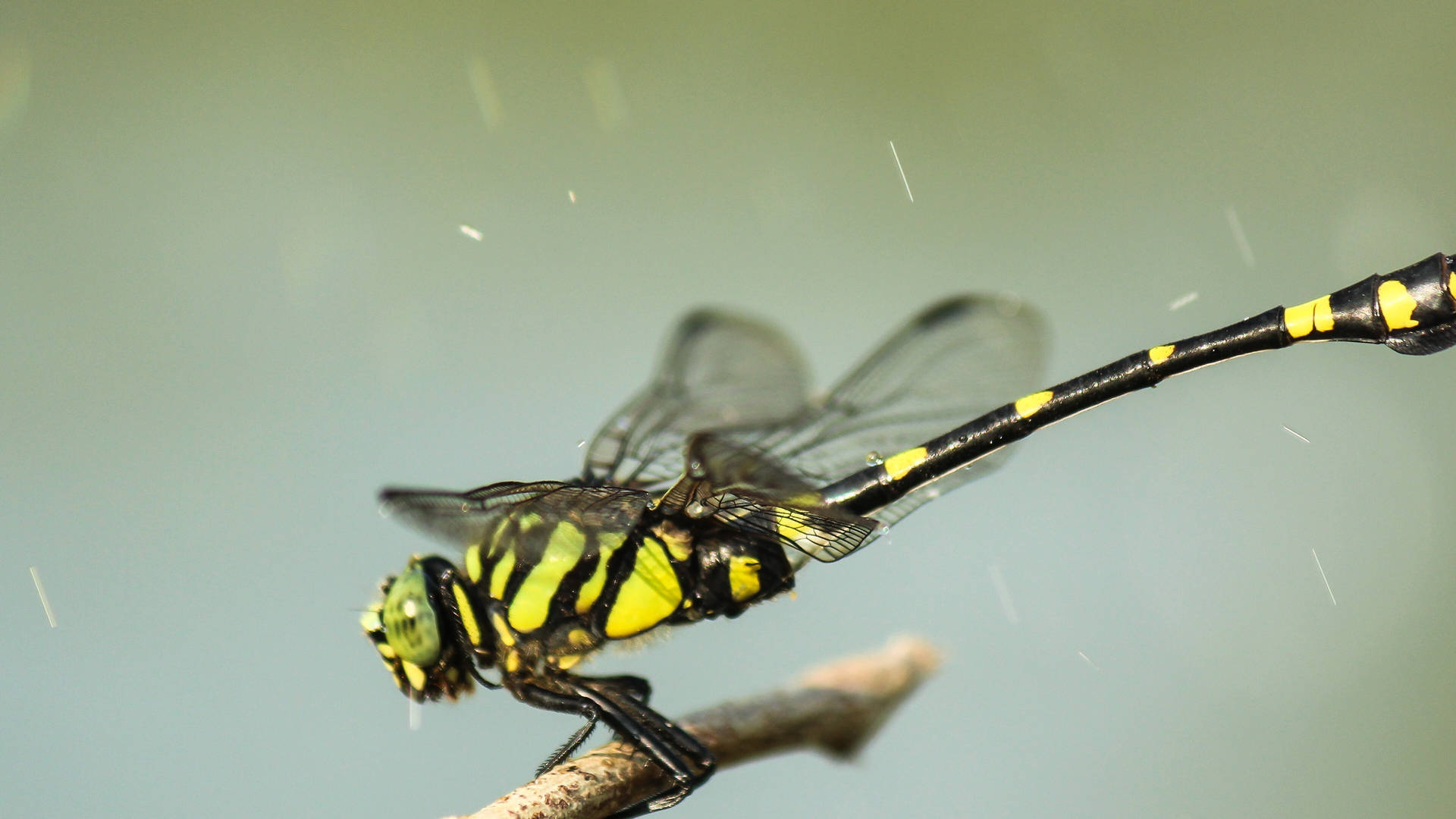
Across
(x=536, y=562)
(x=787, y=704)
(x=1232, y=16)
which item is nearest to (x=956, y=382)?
(x=787, y=704)

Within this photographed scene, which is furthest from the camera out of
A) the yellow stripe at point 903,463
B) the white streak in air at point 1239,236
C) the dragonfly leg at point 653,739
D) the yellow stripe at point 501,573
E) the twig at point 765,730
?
the white streak in air at point 1239,236

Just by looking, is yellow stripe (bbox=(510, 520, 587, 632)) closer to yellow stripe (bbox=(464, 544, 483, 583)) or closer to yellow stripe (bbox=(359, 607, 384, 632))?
yellow stripe (bbox=(464, 544, 483, 583))

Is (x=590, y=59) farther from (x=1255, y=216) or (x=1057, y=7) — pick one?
(x=1255, y=216)

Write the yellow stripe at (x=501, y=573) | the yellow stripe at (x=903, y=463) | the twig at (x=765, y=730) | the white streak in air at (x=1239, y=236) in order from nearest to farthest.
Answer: the twig at (x=765, y=730) < the yellow stripe at (x=501, y=573) < the yellow stripe at (x=903, y=463) < the white streak in air at (x=1239, y=236)

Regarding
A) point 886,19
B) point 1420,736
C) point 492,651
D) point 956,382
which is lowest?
point 1420,736

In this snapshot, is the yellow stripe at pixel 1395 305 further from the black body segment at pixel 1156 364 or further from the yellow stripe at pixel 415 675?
the yellow stripe at pixel 415 675

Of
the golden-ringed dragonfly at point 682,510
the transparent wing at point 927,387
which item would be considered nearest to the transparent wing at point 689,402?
the golden-ringed dragonfly at point 682,510

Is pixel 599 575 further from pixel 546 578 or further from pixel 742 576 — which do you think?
pixel 742 576
